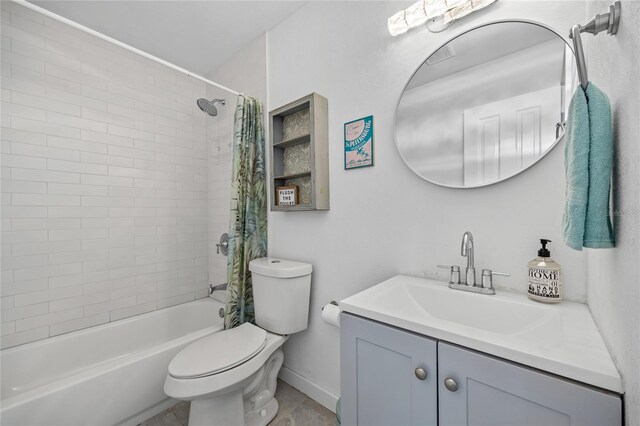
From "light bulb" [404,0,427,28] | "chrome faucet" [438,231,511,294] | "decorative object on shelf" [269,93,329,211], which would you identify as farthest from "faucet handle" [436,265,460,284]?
"light bulb" [404,0,427,28]

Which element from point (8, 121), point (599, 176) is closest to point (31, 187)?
point (8, 121)

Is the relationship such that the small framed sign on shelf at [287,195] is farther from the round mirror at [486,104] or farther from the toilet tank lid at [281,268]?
the round mirror at [486,104]

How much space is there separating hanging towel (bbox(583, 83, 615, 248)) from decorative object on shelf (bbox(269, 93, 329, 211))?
44.2 inches

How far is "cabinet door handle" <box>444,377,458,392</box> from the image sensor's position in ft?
2.17

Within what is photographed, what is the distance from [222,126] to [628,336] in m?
2.42

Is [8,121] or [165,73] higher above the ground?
[165,73]

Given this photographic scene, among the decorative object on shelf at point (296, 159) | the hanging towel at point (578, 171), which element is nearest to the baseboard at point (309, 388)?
the decorative object on shelf at point (296, 159)

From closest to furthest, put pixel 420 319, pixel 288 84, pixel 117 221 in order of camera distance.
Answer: pixel 420 319 < pixel 288 84 < pixel 117 221

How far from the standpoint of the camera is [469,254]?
0.98m

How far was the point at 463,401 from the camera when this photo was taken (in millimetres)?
651

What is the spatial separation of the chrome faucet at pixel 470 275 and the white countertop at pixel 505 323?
28mm

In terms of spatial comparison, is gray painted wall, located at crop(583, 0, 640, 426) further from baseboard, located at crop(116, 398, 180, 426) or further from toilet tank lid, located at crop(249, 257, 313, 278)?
baseboard, located at crop(116, 398, 180, 426)

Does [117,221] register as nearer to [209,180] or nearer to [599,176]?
[209,180]

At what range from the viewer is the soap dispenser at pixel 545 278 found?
843 mm
